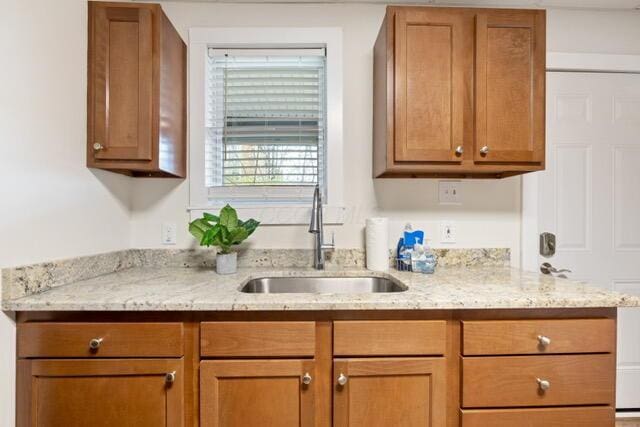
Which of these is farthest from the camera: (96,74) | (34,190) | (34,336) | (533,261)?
(533,261)

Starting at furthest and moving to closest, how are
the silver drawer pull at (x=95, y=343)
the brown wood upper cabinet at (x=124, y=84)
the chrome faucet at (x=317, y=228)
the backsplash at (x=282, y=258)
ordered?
1. the backsplash at (x=282, y=258)
2. the chrome faucet at (x=317, y=228)
3. the brown wood upper cabinet at (x=124, y=84)
4. the silver drawer pull at (x=95, y=343)

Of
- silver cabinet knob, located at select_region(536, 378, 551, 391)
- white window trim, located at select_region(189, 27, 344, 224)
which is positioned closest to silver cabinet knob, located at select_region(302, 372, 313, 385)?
silver cabinet knob, located at select_region(536, 378, 551, 391)

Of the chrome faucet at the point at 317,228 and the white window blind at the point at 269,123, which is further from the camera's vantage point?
the white window blind at the point at 269,123

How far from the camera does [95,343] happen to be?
1001mm

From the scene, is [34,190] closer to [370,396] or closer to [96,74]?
[96,74]

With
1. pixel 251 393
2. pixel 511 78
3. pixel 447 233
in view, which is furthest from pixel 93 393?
pixel 511 78

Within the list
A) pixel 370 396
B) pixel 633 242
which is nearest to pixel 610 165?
pixel 633 242

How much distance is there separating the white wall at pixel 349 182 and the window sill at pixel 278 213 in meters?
0.04

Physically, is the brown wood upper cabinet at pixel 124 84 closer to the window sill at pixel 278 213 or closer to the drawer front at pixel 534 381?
the window sill at pixel 278 213

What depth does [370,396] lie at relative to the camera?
1.03 meters

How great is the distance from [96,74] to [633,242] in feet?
9.41

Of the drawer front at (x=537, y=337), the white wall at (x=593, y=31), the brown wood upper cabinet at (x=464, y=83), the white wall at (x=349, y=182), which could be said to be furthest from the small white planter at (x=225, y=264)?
the white wall at (x=593, y=31)

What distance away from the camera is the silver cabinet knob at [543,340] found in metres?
1.04

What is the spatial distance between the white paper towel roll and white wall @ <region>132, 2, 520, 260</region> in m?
0.16
